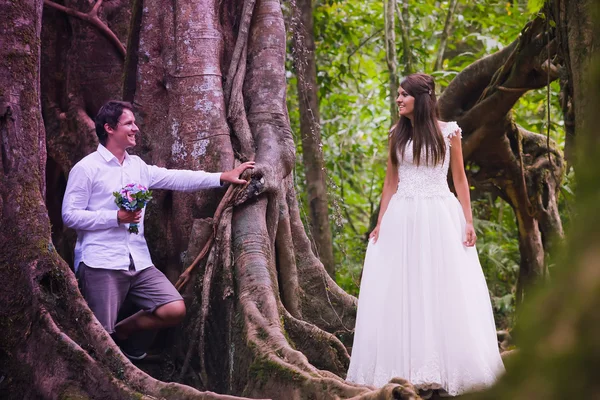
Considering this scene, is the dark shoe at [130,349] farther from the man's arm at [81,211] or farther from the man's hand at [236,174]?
the man's hand at [236,174]

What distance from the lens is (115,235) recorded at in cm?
503

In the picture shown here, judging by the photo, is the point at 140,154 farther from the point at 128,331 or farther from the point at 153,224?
the point at 128,331

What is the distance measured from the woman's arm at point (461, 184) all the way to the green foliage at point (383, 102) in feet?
14.5

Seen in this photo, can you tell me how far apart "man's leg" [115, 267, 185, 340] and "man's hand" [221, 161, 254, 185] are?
Answer: 0.80 m

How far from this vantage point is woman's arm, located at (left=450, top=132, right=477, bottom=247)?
5.12 m

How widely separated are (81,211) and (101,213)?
12 centimetres

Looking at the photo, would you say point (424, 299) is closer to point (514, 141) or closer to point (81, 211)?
point (81, 211)

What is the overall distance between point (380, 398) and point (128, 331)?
2340 millimetres

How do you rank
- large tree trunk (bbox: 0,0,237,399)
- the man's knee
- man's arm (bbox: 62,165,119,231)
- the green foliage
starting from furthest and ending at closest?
the green foliage → the man's knee → man's arm (bbox: 62,165,119,231) → large tree trunk (bbox: 0,0,237,399)

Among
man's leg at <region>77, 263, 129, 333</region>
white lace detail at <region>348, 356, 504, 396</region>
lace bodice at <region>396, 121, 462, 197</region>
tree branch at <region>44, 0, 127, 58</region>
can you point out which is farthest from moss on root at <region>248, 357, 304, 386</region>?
tree branch at <region>44, 0, 127, 58</region>

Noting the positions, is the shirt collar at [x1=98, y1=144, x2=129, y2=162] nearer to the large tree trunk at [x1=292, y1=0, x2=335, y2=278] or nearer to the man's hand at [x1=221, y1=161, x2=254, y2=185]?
the man's hand at [x1=221, y1=161, x2=254, y2=185]

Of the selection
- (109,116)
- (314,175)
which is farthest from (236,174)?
(314,175)

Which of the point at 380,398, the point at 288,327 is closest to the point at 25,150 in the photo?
the point at 288,327

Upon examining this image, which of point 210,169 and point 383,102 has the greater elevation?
point 383,102
